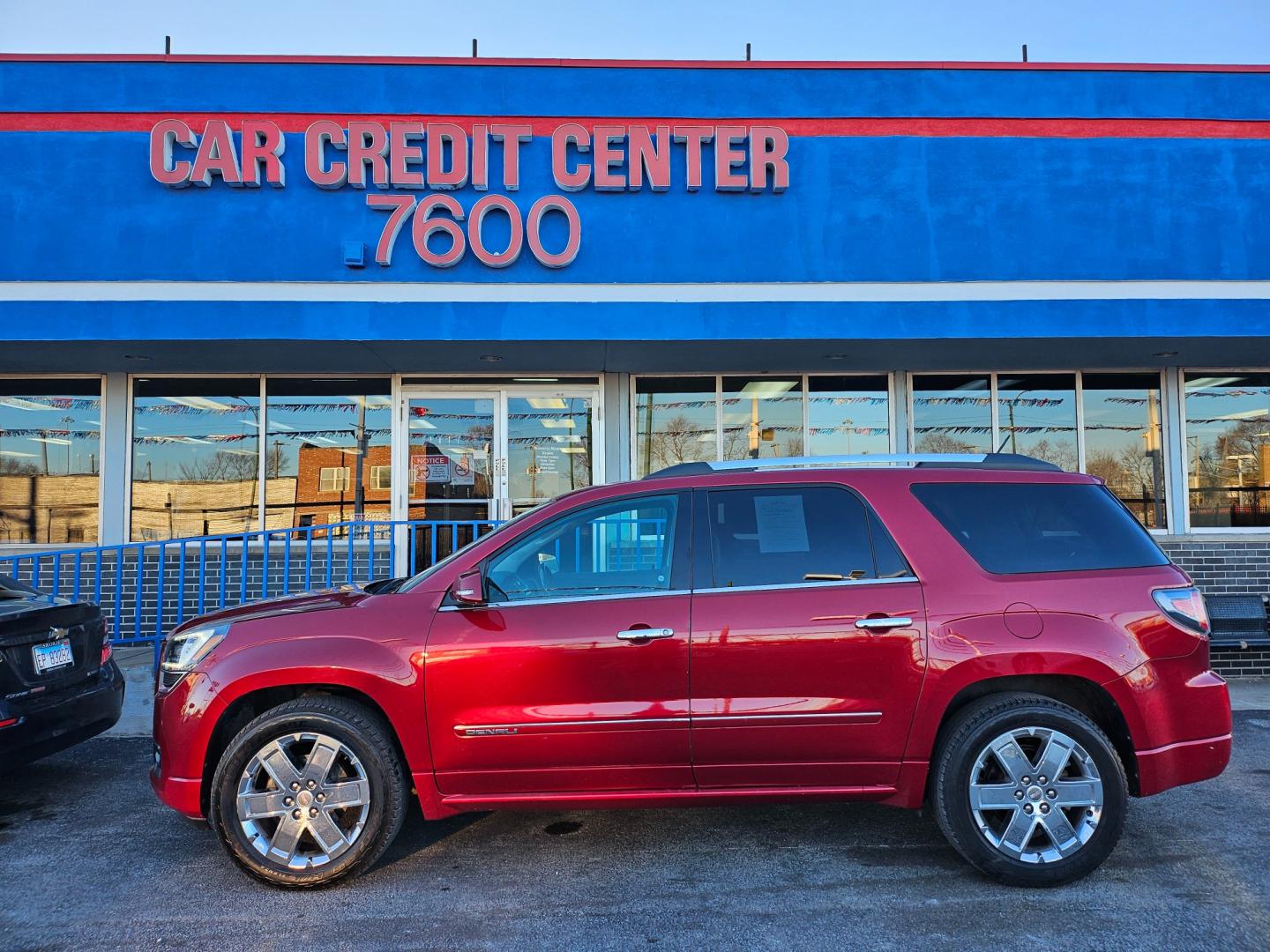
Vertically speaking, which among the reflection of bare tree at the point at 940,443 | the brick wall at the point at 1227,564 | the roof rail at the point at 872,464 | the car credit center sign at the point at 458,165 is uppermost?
the car credit center sign at the point at 458,165

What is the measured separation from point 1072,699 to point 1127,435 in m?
7.04

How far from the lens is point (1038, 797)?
11.9 ft

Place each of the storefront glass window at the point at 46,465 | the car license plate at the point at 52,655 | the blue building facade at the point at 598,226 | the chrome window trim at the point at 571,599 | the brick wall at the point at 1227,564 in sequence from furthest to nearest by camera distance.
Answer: the storefront glass window at the point at 46,465 < the brick wall at the point at 1227,564 < the blue building facade at the point at 598,226 < the car license plate at the point at 52,655 < the chrome window trim at the point at 571,599

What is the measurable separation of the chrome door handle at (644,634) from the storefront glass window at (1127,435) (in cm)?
778

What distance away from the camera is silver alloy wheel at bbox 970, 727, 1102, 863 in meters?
3.62

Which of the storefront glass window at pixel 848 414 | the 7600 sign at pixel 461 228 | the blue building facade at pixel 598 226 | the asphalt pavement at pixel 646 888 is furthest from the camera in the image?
the storefront glass window at pixel 848 414

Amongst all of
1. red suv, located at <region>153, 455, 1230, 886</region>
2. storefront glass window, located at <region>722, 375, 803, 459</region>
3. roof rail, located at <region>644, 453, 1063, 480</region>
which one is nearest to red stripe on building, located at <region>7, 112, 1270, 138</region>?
storefront glass window, located at <region>722, 375, 803, 459</region>

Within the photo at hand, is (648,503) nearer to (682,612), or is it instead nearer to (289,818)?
(682,612)

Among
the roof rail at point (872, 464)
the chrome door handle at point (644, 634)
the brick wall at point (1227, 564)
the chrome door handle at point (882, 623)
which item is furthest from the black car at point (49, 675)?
the brick wall at point (1227, 564)

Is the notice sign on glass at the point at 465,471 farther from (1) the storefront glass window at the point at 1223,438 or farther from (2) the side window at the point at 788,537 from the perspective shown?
(1) the storefront glass window at the point at 1223,438

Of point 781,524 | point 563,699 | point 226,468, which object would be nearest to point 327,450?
point 226,468

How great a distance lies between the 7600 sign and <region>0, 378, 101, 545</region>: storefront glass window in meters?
4.15

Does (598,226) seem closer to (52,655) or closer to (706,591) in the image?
(706,591)

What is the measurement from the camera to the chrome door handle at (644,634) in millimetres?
3705
